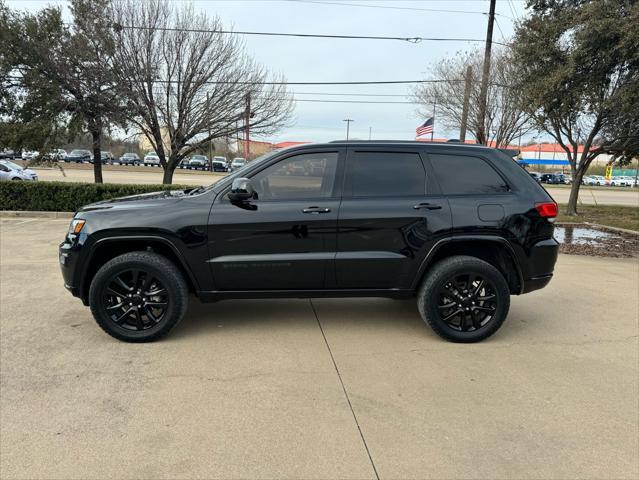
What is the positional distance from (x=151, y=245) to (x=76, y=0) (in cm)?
1548

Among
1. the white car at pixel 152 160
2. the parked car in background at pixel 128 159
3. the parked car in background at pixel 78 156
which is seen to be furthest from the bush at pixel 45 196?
the parked car in background at pixel 128 159

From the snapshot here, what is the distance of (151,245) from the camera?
4.33m

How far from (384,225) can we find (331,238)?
489 mm

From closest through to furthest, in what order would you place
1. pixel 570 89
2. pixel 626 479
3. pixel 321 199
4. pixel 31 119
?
pixel 626 479
pixel 321 199
pixel 570 89
pixel 31 119

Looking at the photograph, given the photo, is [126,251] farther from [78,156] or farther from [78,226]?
[78,156]

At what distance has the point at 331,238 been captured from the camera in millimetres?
4242

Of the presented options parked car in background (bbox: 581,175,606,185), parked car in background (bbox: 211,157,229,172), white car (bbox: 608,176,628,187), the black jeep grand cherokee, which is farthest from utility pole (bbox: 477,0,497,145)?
white car (bbox: 608,176,628,187)

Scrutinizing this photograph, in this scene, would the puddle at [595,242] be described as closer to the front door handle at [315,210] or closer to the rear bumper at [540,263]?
the rear bumper at [540,263]

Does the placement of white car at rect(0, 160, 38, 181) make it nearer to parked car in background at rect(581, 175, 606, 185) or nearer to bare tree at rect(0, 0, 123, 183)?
bare tree at rect(0, 0, 123, 183)

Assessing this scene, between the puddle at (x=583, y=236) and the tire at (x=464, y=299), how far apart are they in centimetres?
704

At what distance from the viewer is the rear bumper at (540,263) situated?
438 cm

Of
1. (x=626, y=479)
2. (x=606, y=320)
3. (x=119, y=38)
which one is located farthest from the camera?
(x=119, y=38)

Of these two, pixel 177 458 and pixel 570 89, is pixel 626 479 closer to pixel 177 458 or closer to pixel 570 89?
pixel 177 458

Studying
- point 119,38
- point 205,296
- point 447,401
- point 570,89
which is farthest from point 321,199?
point 119,38
